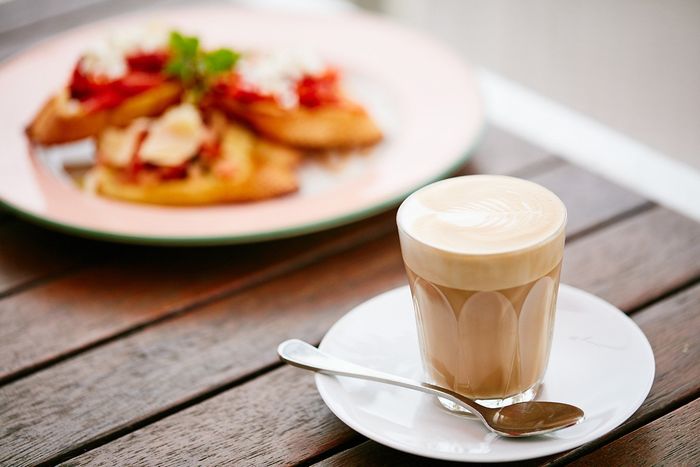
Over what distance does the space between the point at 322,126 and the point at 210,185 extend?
0.23 meters

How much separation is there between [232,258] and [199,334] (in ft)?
0.60

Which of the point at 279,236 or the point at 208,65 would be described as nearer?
the point at 279,236

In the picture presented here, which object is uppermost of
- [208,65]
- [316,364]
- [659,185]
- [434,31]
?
[208,65]

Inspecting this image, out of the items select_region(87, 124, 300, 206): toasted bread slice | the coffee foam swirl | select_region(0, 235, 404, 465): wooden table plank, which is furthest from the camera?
select_region(87, 124, 300, 206): toasted bread slice

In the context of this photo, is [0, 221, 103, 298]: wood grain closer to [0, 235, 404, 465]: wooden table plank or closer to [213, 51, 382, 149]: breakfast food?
[0, 235, 404, 465]: wooden table plank

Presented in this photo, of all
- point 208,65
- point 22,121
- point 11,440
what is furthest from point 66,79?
point 11,440

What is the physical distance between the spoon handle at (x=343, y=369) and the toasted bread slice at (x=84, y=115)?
741 millimetres

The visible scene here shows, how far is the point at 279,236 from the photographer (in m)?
1.09

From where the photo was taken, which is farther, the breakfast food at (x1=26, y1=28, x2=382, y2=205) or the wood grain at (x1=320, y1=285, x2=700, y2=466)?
the breakfast food at (x1=26, y1=28, x2=382, y2=205)

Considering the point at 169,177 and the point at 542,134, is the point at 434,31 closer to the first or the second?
the point at 542,134

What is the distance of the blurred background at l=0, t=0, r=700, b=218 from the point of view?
7.00 ft

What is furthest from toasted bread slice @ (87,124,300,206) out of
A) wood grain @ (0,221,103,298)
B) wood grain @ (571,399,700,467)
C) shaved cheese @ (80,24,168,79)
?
wood grain @ (571,399,700,467)

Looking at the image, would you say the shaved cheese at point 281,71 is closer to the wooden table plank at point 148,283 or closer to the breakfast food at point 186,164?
the breakfast food at point 186,164

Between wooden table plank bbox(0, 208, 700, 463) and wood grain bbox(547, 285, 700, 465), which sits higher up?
wooden table plank bbox(0, 208, 700, 463)
